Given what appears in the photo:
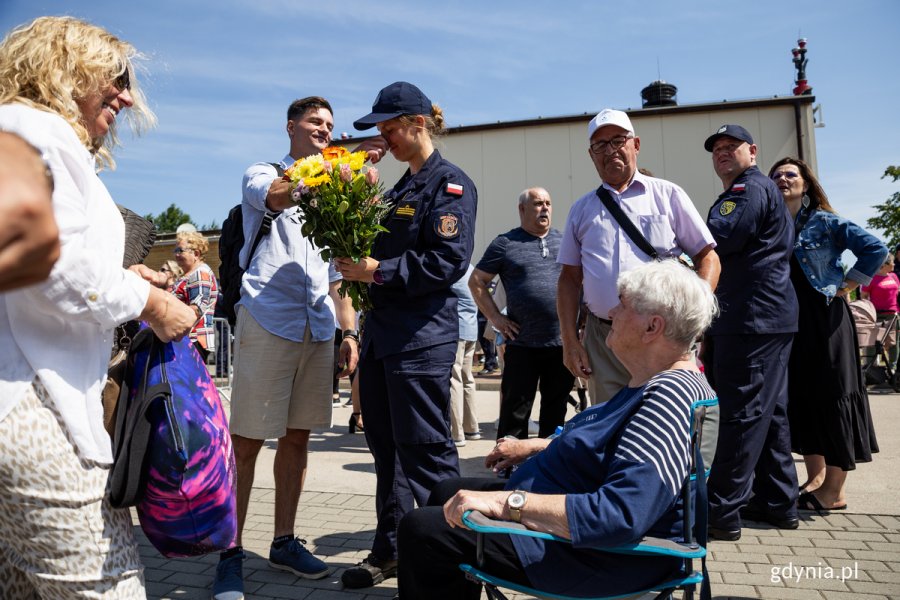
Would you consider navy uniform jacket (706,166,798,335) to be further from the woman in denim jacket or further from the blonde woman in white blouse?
the blonde woman in white blouse

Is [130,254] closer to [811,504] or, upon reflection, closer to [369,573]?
[369,573]

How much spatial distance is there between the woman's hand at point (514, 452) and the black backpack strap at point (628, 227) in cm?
158

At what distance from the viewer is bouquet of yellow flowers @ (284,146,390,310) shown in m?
3.25

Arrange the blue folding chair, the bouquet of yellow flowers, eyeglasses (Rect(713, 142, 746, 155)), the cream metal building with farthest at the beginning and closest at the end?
1. the cream metal building
2. eyeglasses (Rect(713, 142, 746, 155))
3. the bouquet of yellow flowers
4. the blue folding chair

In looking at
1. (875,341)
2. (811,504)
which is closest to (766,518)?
(811,504)

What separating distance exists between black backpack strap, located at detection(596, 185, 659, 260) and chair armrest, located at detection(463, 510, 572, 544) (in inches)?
88.0

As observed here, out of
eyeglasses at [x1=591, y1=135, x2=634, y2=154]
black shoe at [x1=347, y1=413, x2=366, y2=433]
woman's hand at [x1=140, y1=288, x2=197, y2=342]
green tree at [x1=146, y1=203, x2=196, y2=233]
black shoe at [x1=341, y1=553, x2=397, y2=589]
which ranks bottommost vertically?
black shoe at [x1=341, y1=553, x2=397, y2=589]

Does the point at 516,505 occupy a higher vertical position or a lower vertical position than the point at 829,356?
lower

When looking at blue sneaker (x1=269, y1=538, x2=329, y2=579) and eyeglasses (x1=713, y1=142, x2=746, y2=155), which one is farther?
eyeglasses (x1=713, y1=142, x2=746, y2=155)

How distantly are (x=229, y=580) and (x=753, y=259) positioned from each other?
11.3ft

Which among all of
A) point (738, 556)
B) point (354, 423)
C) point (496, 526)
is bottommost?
point (738, 556)

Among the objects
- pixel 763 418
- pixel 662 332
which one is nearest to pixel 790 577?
pixel 763 418

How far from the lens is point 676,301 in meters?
2.33

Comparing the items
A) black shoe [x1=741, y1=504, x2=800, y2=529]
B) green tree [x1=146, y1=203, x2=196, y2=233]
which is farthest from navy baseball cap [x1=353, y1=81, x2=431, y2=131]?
green tree [x1=146, y1=203, x2=196, y2=233]
